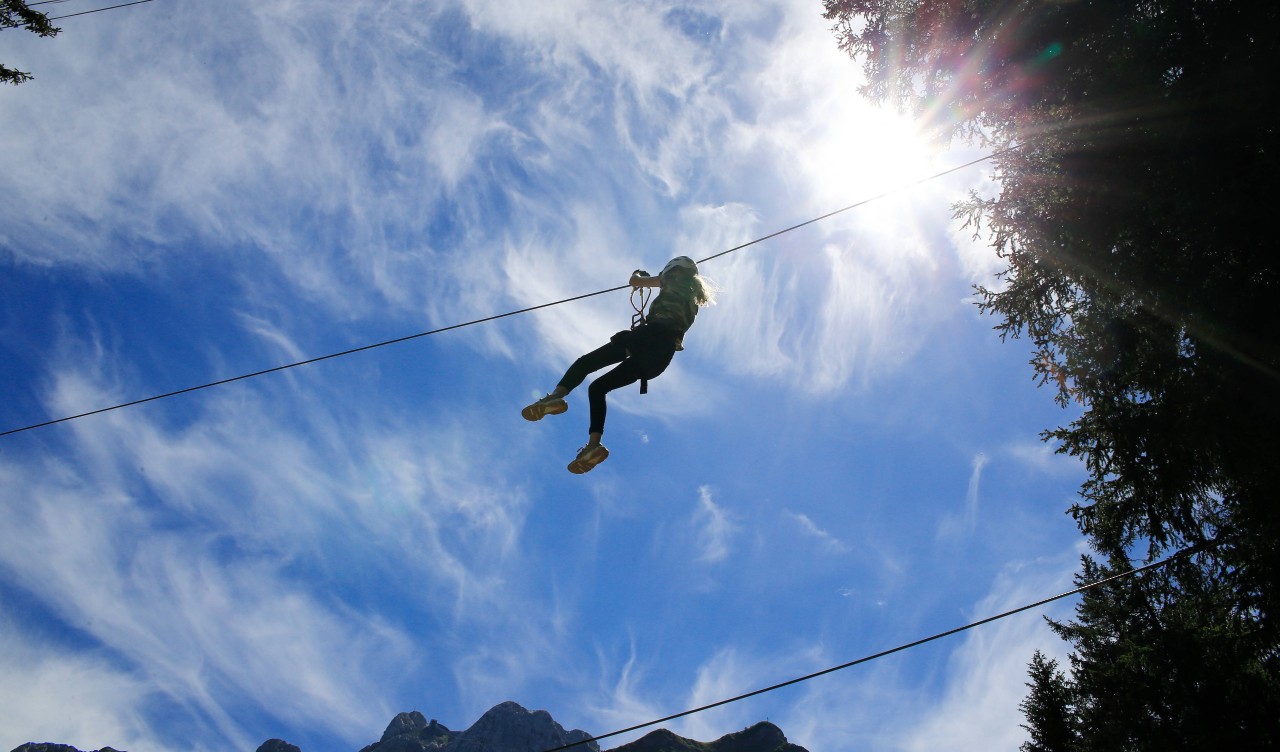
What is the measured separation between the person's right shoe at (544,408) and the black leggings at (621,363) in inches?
4.7

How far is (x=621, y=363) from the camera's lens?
6012mm

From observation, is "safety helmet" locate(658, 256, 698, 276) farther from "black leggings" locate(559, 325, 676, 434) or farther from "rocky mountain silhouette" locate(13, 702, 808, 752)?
"rocky mountain silhouette" locate(13, 702, 808, 752)

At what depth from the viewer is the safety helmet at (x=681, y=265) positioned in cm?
657

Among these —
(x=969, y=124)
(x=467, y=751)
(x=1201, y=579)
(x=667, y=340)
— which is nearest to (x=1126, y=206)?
(x=969, y=124)

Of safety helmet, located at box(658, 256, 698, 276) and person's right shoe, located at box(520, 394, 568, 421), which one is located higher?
safety helmet, located at box(658, 256, 698, 276)

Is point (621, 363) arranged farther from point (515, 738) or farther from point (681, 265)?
point (515, 738)

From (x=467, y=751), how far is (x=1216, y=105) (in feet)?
404

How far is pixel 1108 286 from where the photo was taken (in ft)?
24.3

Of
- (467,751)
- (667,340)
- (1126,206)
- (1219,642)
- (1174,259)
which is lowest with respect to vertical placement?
(1219,642)

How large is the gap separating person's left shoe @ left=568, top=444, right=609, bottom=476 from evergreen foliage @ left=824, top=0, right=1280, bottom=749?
4.40m

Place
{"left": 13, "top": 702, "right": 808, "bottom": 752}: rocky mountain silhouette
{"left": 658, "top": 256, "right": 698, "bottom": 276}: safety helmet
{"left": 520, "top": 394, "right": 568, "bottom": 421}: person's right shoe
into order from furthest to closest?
{"left": 13, "top": 702, "right": 808, "bottom": 752}: rocky mountain silhouette
{"left": 658, "top": 256, "right": 698, "bottom": 276}: safety helmet
{"left": 520, "top": 394, "right": 568, "bottom": 421}: person's right shoe

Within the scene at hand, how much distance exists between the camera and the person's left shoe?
5777mm

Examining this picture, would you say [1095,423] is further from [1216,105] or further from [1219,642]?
[1216,105]

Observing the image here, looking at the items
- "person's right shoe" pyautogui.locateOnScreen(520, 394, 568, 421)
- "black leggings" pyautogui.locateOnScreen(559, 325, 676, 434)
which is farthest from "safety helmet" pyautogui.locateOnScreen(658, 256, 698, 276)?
"person's right shoe" pyautogui.locateOnScreen(520, 394, 568, 421)
